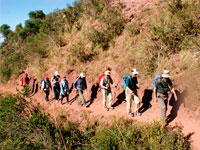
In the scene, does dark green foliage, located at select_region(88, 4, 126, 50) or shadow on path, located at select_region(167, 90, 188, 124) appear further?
dark green foliage, located at select_region(88, 4, 126, 50)

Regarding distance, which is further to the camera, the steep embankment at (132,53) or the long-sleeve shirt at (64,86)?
the long-sleeve shirt at (64,86)

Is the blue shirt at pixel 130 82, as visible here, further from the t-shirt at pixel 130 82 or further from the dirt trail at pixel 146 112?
the dirt trail at pixel 146 112

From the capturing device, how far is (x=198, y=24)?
26.3 ft

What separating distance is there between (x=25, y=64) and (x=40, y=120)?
12.1 metres

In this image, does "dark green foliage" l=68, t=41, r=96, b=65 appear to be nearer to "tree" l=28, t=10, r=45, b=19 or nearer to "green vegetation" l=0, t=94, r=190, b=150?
"green vegetation" l=0, t=94, r=190, b=150

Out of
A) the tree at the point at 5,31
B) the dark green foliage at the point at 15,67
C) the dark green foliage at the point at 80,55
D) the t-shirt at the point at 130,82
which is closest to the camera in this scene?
the t-shirt at the point at 130,82

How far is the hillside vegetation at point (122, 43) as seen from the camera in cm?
758

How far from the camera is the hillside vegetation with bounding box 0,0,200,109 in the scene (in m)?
7.58

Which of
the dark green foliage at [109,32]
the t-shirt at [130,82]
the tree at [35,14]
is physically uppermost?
the tree at [35,14]

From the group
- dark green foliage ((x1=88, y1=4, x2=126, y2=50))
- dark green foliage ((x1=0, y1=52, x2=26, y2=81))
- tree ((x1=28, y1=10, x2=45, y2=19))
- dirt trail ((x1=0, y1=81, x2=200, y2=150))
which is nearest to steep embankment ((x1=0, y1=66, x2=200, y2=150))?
dirt trail ((x1=0, y1=81, x2=200, y2=150))

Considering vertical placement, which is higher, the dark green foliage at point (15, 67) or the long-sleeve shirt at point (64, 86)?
the dark green foliage at point (15, 67)

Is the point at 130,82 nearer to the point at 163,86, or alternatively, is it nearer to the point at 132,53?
the point at 163,86

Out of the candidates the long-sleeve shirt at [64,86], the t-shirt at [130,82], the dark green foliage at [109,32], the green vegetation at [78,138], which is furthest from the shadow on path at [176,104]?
the dark green foliage at [109,32]

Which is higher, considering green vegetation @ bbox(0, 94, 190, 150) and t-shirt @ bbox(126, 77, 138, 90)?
t-shirt @ bbox(126, 77, 138, 90)
